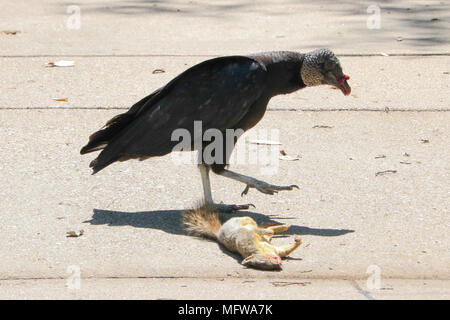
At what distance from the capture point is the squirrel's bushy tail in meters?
4.80

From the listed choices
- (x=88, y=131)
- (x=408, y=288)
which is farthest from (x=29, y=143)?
(x=408, y=288)

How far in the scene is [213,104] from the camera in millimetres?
4973

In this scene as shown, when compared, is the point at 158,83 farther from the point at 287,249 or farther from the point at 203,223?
the point at 287,249

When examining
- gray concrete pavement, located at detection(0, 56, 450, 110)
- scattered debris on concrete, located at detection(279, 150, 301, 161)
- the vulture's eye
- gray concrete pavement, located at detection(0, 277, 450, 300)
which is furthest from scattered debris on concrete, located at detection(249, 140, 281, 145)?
gray concrete pavement, located at detection(0, 277, 450, 300)

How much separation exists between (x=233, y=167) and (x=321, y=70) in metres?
1.09

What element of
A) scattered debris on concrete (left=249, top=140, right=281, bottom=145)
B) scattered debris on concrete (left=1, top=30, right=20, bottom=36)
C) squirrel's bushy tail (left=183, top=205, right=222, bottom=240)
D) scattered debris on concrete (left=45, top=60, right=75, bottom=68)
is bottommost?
squirrel's bushy tail (left=183, top=205, right=222, bottom=240)

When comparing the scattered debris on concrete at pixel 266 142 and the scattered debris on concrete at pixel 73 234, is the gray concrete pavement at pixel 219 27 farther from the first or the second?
the scattered debris on concrete at pixel 73 234

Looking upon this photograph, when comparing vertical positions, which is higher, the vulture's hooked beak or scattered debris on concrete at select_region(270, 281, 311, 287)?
the vulture's hooked beak

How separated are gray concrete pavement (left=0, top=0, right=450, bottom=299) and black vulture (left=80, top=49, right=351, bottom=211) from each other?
0.35m

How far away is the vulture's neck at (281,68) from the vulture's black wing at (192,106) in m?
0.07

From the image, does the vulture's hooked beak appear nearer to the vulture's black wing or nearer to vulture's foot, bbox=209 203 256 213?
the vulture's black wing

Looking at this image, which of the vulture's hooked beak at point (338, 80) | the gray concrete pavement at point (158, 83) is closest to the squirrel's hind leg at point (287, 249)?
the vulture's hooked beak at point (338, 80)
